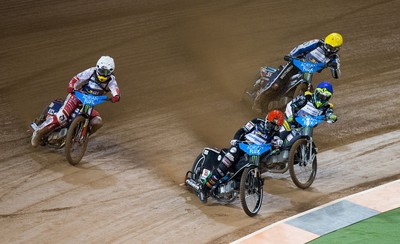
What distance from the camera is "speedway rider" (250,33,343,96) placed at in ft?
60.9

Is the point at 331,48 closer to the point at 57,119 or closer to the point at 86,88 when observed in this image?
the point at 86,88

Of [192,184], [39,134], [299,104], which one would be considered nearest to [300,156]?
[299,104]

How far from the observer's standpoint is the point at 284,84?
1927cm

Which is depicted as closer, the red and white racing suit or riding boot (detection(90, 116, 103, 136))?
the red and white racing suit

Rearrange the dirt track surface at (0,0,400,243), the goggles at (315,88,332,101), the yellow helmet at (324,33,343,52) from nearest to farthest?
1. the dirt track surface at (0,0,400,243)
2. the goggles at (315,88,332,101)
3. the yellow helmet at (324,33,343,52)

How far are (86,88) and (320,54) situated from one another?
5.20 metres

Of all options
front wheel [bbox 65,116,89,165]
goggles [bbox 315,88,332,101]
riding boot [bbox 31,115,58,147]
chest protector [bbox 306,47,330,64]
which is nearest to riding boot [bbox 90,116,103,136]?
front wheel [bbox 65,116,89,165]

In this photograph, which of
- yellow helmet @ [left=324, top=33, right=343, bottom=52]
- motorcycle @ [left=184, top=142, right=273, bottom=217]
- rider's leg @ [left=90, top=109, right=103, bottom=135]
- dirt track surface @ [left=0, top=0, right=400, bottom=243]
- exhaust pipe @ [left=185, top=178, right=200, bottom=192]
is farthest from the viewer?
yellow helmet @ [left=324, top=33, right=343, bottom=52]

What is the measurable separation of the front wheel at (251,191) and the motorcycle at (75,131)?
369cm

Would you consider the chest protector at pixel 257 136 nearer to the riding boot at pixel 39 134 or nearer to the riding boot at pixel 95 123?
the riding boot at pixel 95 123

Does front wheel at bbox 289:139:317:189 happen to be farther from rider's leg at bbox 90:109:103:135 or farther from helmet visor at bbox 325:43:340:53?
rider's leg at bbox 90:109:103:135

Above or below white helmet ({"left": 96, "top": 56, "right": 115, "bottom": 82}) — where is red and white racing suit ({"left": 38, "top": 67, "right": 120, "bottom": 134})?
below

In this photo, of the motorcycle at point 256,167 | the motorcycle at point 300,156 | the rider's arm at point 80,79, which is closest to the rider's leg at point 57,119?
the rider's arm at point 80,79

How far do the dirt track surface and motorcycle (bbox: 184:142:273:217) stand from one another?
241mm
